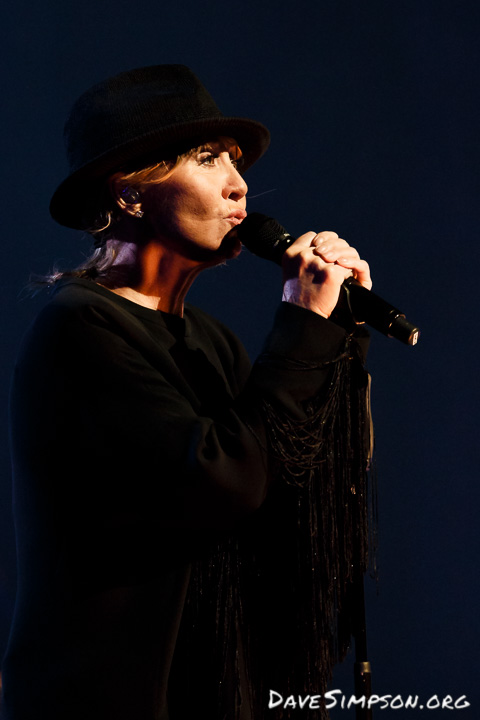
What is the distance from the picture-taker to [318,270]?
101 centimetres

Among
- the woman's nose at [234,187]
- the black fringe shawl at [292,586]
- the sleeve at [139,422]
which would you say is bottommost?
the black fringe shawl at [292,586]

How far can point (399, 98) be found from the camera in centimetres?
237

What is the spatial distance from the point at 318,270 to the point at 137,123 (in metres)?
0.40

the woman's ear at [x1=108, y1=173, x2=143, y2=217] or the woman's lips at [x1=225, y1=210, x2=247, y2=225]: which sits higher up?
the woman's ear at [x1=108, y1=173, x2=143, y2=217]

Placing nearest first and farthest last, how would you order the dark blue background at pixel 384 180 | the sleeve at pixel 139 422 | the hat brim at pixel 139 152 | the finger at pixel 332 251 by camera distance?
the sleeve at pixel 139 422 < the finger at pixel 332 251 < the hat brim at pixel 139 152 < the dark blue background at pixel 384 180

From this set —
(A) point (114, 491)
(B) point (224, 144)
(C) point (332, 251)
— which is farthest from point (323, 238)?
(A) point (114, 491)

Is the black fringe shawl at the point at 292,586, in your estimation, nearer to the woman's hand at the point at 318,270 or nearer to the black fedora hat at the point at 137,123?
the woman's hand at the point at 318,270

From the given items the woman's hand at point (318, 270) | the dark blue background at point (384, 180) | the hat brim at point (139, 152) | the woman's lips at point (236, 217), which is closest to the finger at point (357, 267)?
the woman's hand at point (318, 270)

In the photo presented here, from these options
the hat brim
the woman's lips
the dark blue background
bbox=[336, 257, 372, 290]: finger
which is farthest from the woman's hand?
the dark blue background

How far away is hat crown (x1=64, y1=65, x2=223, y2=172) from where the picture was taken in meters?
1.17

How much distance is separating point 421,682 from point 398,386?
890 millimetres

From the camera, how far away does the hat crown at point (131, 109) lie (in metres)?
1.17

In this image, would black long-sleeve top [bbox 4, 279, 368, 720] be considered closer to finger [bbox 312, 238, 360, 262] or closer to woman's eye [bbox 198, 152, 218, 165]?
finger [bbox 312, 238, 360, 262]

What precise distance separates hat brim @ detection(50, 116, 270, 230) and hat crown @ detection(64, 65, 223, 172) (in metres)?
0.01
